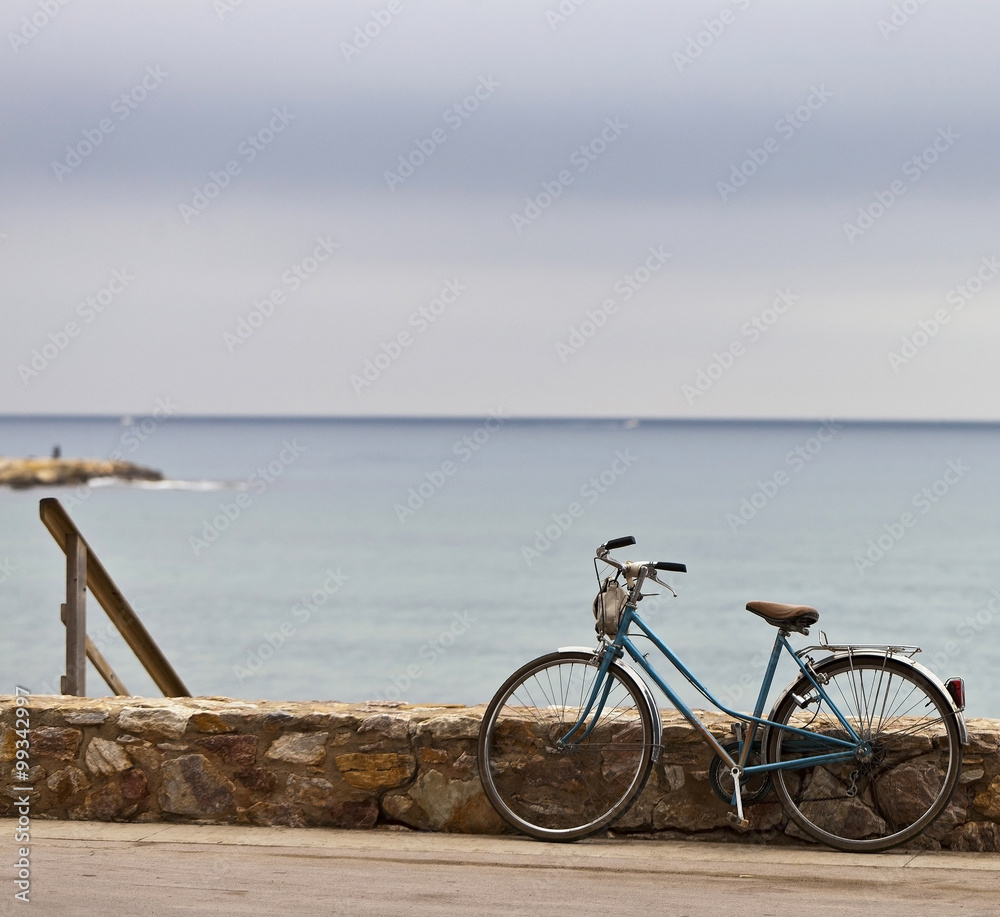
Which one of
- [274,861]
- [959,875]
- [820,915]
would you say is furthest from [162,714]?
[959,875]

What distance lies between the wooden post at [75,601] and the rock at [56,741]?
2.82 ft

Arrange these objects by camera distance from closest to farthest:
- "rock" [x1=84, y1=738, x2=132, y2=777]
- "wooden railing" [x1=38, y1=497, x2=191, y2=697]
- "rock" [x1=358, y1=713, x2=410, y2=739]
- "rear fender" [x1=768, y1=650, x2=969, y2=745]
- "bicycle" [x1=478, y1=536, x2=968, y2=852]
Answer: "rear fender" [x1=768, y1=650, x2=969, y2=745], "bicycle" [x1=478, y1=536, x2=968, y2=852], "rock" [x1=358, y1=713, x2=410, y2=739], "rock" [x1=84, y1=738, x2=132, y2=777], "wooden railing" [x1=38, y1=497, x2=191, y2=697]

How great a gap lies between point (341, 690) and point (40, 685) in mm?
5489

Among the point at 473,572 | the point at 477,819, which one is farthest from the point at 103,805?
the point at 473,572

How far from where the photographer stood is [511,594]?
108 feet

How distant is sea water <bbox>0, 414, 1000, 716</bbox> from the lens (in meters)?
24.8

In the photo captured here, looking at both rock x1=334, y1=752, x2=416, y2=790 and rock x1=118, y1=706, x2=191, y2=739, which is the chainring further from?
rock x1=118, y1=706, x2=191, y2=739

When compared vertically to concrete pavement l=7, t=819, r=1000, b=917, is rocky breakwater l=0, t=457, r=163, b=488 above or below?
above

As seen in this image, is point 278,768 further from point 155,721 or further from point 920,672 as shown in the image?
point 920,672

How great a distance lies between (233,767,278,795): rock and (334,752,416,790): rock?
261 millimetres

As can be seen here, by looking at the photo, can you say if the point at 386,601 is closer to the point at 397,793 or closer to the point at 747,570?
the point at 747,570

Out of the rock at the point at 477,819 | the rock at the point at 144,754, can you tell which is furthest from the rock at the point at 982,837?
Result: the rock at the point at 144,754

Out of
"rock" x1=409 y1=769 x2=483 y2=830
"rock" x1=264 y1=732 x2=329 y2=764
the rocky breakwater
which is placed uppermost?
the rocky breakwater

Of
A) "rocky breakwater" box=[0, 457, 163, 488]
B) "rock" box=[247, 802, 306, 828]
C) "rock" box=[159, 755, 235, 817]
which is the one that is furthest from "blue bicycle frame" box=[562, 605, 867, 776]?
"rocky breakwater" box=[0, 457, 163, 488]
